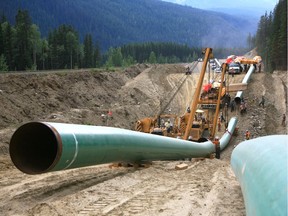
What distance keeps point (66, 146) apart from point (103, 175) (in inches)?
169

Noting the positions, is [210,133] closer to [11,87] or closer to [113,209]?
[11,87]

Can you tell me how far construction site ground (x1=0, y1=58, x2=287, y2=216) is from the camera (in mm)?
8805

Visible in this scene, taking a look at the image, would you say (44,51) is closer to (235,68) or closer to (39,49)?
(39,49)

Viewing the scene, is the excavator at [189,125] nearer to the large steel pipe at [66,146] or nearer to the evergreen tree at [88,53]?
the large steel pipe at [66,146]

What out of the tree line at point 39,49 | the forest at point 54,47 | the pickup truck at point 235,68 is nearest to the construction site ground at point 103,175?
the pickup truck at point 235,68

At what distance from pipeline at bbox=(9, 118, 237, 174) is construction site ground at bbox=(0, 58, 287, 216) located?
84cm

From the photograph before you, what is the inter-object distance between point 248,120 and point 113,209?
25400 millimetres

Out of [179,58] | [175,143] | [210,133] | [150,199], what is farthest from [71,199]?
[179,58]

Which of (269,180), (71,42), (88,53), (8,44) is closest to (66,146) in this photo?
(269,180)

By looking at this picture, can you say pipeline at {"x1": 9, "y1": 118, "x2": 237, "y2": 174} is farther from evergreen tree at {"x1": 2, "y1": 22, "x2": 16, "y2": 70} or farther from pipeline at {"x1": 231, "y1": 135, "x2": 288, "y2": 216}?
evergreen tree at {"x1": 2, "y1": 22, "x2": 16, "y2": 70}

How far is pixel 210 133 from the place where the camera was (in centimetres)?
2456

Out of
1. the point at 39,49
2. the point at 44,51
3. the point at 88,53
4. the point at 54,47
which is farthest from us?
the point at 88,53

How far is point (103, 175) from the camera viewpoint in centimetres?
1250

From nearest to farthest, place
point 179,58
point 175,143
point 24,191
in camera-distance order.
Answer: point 24,191 → point 175,143 → point 179,58
